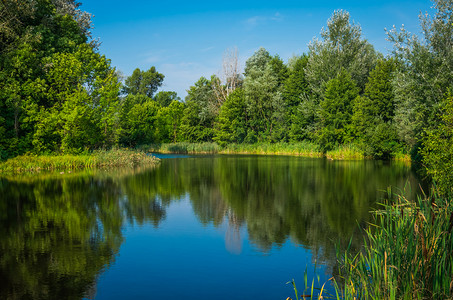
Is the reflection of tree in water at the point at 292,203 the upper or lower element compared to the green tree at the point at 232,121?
lower

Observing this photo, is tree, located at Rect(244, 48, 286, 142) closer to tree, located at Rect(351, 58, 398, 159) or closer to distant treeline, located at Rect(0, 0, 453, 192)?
distant treeline, located at Rect(0, 0, 453, 192)

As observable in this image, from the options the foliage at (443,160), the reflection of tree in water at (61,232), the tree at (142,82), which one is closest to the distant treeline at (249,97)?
the foliage at (443,160)

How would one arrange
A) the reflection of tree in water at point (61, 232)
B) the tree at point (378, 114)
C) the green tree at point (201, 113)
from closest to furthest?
the reflection of tree in water at point (61, 232) → the tree at point (378, 114) → the green tree at point (201, 113)

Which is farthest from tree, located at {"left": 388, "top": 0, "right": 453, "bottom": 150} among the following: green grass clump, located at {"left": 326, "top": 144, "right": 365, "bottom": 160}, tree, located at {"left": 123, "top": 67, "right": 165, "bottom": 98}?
tree, located at {"left": 123, "top": 67, "right": 165, "bottom": 98}

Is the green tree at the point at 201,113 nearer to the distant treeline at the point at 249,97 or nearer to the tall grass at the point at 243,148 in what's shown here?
the distant treeline at the point at 249,97

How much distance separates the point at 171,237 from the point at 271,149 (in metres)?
48.2

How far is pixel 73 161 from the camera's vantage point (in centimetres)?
3209

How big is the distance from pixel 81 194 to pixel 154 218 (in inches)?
244

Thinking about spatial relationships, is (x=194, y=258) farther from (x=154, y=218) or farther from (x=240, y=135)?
(x=240, y=135)

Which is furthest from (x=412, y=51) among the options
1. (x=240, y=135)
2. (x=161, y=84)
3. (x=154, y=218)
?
(x=161, y=84)

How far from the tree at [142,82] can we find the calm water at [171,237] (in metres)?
87.4

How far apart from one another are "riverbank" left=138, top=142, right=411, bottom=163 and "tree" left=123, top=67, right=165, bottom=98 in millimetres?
41219

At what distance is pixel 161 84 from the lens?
111 meters

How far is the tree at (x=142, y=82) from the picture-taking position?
105831 millimetres
